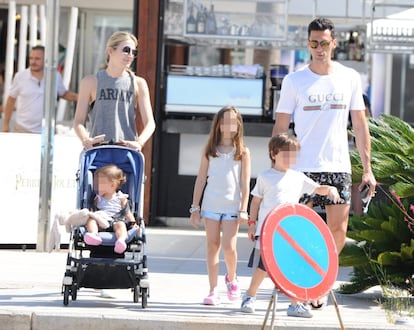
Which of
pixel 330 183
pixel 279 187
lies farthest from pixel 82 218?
pixel 330 183

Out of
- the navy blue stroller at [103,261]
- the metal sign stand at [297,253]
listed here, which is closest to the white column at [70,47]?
the navy blue stroller at [103,261]

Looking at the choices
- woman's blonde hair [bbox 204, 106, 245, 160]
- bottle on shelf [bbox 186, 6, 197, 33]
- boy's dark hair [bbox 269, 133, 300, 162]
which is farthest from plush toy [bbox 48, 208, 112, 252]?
bottle on shelf [bbox 186, 6, 197, 33]

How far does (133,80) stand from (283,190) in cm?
166

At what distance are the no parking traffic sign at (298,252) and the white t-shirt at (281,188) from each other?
54 cm

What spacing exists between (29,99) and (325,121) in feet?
18.2

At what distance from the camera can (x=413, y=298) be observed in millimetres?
8656

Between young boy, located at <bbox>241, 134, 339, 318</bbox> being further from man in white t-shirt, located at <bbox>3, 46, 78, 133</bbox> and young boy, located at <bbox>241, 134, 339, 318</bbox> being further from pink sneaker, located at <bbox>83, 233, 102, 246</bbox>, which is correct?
man in white t-shirt, located at <bbox>3, 46, 78, 133</bbox>

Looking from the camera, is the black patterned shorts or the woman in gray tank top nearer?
the black patterned shorts

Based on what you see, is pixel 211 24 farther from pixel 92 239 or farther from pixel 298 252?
pixel 298 252

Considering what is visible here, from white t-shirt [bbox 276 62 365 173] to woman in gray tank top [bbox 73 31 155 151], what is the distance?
49.6 inches

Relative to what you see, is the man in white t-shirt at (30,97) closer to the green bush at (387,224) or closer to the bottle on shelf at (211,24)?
the bottle on shelf at (211,24)

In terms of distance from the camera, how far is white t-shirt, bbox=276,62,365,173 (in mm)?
7941

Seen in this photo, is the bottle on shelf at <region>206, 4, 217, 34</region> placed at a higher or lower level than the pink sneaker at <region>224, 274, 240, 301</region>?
higher

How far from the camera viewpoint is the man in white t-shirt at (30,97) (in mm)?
12617
